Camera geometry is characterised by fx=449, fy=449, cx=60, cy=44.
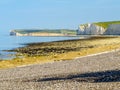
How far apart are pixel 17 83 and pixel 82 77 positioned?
12.0 feet

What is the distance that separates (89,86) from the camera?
21.3 metres

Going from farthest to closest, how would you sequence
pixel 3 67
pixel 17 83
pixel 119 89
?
pixel 3 67 → pixel 17 83 → pixel 119 89

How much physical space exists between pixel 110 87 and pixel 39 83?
4781 millimetres

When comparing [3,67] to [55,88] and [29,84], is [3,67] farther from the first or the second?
[55,88]

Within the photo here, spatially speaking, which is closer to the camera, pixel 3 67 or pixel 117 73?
pixel 117 73

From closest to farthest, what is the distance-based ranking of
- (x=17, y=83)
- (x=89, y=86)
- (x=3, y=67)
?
1. (x=89, y=86)
2. (x=17, y=83)
3. (x=3, y=67)

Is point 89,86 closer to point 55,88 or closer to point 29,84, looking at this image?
point 55,88

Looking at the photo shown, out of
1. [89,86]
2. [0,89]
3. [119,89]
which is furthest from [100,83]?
[0,89]

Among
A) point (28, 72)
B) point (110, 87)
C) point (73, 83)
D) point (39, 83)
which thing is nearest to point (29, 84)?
point (39, 83)

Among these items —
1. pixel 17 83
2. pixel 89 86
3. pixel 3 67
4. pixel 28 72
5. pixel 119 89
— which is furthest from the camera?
pixel 3 67

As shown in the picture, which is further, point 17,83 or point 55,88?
point 17,83

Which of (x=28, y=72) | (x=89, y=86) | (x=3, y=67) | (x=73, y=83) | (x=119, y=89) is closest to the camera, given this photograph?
(x=119, y=89)

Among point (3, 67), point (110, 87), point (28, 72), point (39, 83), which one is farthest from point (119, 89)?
point (3, 67)

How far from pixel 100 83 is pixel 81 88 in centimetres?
176
